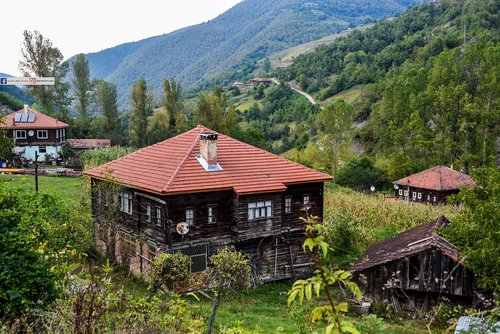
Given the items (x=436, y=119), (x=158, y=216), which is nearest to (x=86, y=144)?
(x=158, y=216)

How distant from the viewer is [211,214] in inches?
819

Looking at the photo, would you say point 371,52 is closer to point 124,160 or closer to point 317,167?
point 317,167

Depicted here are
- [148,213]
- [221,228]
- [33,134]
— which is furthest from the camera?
[33,134]

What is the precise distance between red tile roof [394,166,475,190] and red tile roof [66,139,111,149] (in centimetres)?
3139

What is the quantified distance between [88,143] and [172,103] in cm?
1007

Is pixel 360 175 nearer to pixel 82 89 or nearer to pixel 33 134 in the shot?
pixel 33 134

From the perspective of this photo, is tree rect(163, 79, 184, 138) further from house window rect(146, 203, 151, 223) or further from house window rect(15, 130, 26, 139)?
house window rect(146, 203, 151, 223)

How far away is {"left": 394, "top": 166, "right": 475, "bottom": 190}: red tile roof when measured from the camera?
40.7m

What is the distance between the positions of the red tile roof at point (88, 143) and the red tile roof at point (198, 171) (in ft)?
97.4

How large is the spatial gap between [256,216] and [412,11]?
11468 cm

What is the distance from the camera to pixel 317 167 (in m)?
50.0

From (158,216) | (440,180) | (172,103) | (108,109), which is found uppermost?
(172,103)

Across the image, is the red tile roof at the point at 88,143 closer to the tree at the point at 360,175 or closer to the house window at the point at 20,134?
the house window at the point at 20,134

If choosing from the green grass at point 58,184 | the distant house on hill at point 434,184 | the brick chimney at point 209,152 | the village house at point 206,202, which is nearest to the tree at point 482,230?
the village house at point 206,202
